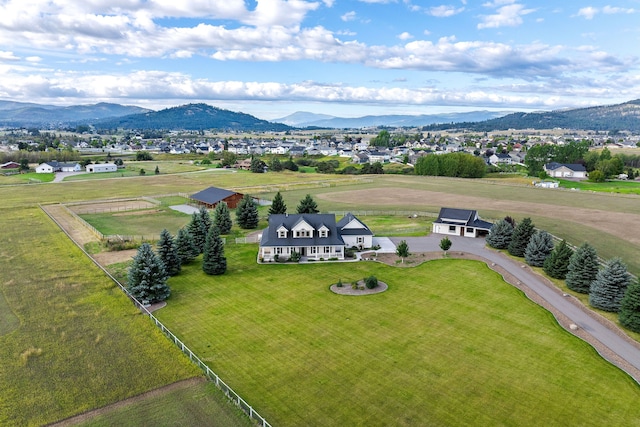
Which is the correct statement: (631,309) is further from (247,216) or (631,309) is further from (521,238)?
(247,216)

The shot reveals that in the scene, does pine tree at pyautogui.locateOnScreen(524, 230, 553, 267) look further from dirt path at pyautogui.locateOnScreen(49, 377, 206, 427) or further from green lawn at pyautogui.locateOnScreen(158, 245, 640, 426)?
dirt path at pyautogui.locateOnScreen(49, 377, 206, 427)

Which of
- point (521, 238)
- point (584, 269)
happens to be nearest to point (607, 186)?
point (521, 238)

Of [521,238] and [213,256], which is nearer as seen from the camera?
[213,256]

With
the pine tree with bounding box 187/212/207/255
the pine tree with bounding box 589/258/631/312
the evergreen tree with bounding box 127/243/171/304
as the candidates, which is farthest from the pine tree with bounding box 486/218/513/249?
the evergreen tree with bounding box 127/243/171/304

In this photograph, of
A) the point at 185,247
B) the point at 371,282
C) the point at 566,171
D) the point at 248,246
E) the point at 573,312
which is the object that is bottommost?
the point at 248,246

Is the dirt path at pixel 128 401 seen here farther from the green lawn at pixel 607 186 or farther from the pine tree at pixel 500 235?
the green lawn at pixel 607 186

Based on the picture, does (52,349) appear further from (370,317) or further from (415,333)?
(415,333)

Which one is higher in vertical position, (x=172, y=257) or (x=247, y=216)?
(x=172, y=257)

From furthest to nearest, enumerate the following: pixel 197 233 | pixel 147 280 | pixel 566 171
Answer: pixel 566 171 < pixel 197 233 < pixel 147 280
